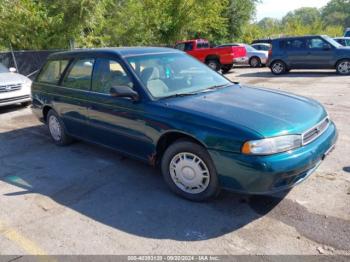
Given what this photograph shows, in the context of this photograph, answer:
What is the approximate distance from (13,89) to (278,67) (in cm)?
1095

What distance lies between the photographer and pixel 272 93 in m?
4.37

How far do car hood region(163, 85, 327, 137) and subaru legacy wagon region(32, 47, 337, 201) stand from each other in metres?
0.01

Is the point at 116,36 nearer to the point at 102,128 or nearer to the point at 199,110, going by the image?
the point at 102,128

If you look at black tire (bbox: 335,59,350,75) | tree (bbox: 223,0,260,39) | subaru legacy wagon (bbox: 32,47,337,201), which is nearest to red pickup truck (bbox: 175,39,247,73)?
black tire (bbox: 335,59,350,75)

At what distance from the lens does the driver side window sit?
4371mm

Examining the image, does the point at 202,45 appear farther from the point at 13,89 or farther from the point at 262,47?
the point at 13,89

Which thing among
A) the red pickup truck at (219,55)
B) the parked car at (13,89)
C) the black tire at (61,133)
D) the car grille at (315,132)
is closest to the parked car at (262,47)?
the red pickup truck at (219,55)

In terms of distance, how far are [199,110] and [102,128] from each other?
170 cm

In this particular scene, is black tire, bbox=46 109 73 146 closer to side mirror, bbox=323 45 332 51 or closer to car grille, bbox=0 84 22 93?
car grille, bbox=0 84 22 93

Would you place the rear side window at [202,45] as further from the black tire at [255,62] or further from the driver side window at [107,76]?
the driver side window at [107,76]

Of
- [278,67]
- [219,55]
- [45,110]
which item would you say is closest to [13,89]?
[45,110]

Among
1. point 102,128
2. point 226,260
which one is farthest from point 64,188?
point 226,260

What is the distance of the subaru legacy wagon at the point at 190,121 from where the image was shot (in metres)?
3.22

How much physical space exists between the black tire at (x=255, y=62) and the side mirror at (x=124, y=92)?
16.9 meters
